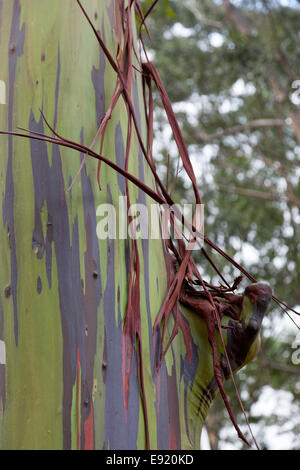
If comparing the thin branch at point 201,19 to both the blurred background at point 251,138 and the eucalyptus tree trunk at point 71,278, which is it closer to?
the blurred background at point 251,138

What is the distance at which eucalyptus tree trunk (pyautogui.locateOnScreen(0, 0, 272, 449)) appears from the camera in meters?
0.78

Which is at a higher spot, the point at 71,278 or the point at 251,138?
the point at 251,138

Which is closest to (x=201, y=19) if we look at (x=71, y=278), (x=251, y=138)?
(x=251, y=138)

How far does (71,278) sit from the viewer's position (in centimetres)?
83

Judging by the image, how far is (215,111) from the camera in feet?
23.1

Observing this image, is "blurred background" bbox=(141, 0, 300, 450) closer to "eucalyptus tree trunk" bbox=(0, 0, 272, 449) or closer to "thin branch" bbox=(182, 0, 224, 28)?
"thin branch" bbox=(182, 0, 224, 28)

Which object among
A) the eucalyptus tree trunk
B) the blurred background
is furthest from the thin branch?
the eucalyptus tree trunk

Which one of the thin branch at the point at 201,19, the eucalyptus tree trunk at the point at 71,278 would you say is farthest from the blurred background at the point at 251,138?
the eucalyptus tree trunk at the point at 71,278

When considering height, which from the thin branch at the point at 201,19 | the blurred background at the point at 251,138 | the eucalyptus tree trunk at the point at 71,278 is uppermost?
the thin branch at the point at 201,19

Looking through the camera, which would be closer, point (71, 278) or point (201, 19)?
point (71, 278)

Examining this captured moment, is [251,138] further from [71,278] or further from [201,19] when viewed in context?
[71,278]

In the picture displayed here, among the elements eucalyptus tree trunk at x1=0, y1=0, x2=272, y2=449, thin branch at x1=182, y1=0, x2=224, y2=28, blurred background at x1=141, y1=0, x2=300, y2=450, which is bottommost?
eucalyptus tree trunk at x1=0, y1=0, x2=272, y2=449

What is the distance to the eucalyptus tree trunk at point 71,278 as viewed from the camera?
780mm
